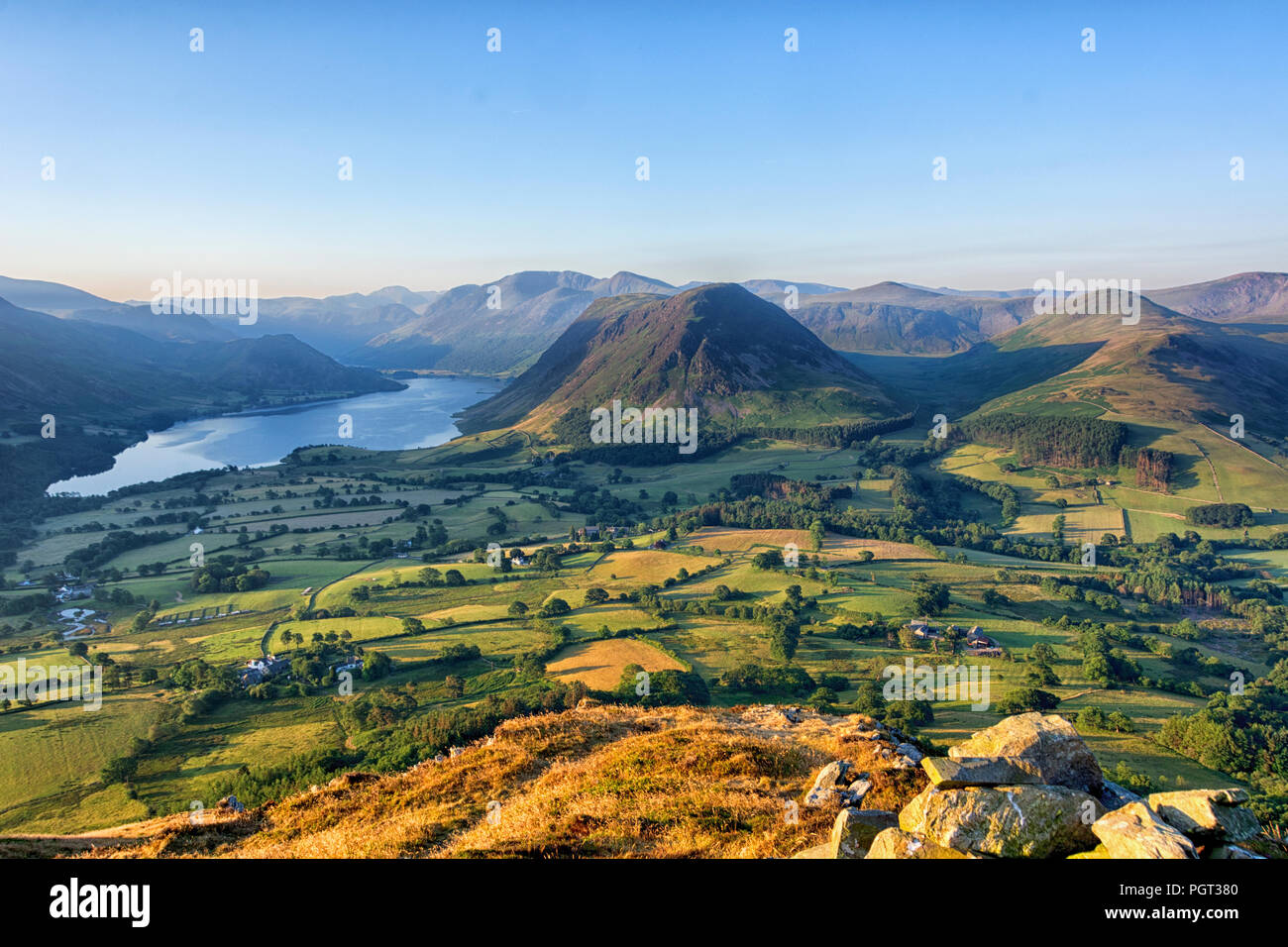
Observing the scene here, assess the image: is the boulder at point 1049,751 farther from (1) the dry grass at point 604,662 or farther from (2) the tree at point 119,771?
(2) the tree at point 119,771

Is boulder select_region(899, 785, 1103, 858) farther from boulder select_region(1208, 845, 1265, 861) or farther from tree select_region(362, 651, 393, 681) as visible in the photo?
tree select_region(362, 651, 393, 681)

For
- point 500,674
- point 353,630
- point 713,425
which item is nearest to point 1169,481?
point 713,425

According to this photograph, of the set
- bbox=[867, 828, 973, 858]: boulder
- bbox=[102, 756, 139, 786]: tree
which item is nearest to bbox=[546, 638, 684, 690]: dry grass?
bbox=[102, 756, 139, 786]: tree

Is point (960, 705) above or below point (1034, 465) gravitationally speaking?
below

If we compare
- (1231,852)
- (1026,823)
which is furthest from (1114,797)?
(1026,823)
